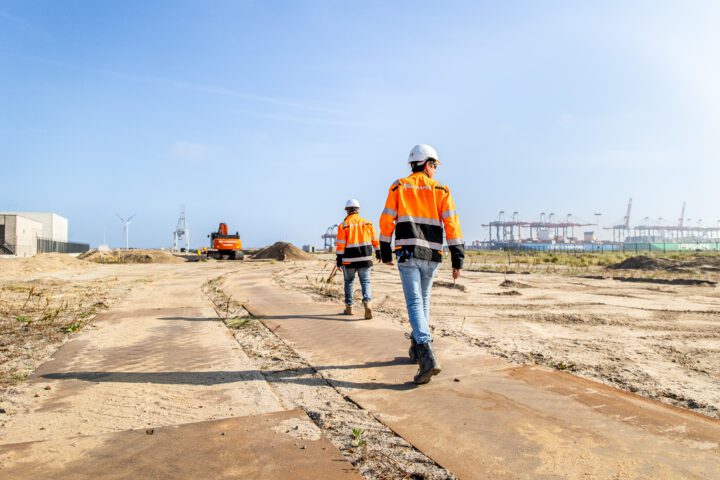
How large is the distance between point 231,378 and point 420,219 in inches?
81.1

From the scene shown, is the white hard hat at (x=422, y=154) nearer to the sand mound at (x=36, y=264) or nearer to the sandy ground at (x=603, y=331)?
the sandy ground at (x=603, y=331)

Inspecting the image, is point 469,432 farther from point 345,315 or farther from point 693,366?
point 345,315

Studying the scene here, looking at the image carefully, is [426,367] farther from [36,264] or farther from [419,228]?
[36,264]

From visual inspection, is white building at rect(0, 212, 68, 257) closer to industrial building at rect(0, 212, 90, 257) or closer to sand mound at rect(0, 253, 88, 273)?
industrial building at rect(0, 212, 90, 257)

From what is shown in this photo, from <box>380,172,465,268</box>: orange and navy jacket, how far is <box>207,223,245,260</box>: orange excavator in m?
36.2

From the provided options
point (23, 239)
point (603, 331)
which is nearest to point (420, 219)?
point (603, 331)

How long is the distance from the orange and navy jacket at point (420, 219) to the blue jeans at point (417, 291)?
0.08 m

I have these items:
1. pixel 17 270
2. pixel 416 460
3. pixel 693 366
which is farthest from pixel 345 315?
pixel 17 270

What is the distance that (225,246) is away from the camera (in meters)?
39.0

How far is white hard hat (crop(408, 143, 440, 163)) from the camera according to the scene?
4.36 m

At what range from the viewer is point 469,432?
9.66 ft

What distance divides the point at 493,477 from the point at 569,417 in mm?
1062

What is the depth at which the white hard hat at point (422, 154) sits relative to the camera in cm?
436

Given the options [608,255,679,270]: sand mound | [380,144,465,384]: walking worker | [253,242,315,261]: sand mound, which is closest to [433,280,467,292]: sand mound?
[380,144,465,384]: walking worker
